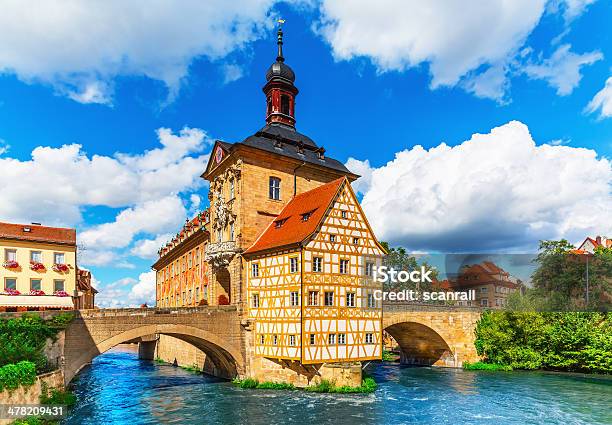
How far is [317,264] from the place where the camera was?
27000 mm

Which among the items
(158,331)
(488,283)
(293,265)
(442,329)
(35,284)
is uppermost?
(293,265)

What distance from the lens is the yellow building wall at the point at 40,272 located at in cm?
3120

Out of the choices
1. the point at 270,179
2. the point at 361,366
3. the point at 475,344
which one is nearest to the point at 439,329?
the point at 475,344

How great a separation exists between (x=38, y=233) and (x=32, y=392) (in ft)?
56.9

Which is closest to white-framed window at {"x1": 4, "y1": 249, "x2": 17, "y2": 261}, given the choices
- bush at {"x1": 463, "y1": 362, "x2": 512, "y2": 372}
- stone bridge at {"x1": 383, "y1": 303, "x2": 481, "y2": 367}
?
stone bridge at {"x1": 383, "y1": 303, "x2": 481, "y2": 367}

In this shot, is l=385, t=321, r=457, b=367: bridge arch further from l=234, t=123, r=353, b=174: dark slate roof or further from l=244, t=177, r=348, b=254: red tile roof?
l=234, t=123, r=353, b=174: dark slate roof

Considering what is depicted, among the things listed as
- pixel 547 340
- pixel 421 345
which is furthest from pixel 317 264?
pixel 547 340

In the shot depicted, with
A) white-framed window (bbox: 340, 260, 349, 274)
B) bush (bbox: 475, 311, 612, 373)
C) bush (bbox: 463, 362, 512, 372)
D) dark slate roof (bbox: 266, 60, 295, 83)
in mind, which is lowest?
bush (bbox: 463, 362, 512, 372)

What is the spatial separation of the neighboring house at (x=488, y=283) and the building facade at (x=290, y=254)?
33.3 feet

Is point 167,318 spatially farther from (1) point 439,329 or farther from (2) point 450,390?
(1) point 439,329

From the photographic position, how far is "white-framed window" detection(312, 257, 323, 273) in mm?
26847

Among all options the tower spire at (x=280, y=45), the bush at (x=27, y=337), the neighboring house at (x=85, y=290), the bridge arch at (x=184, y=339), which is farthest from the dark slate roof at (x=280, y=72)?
the neighboring house at (x=85, y=290)

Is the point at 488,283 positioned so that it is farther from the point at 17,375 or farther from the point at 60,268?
the point at 17,375

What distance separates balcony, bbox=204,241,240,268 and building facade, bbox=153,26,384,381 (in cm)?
7
